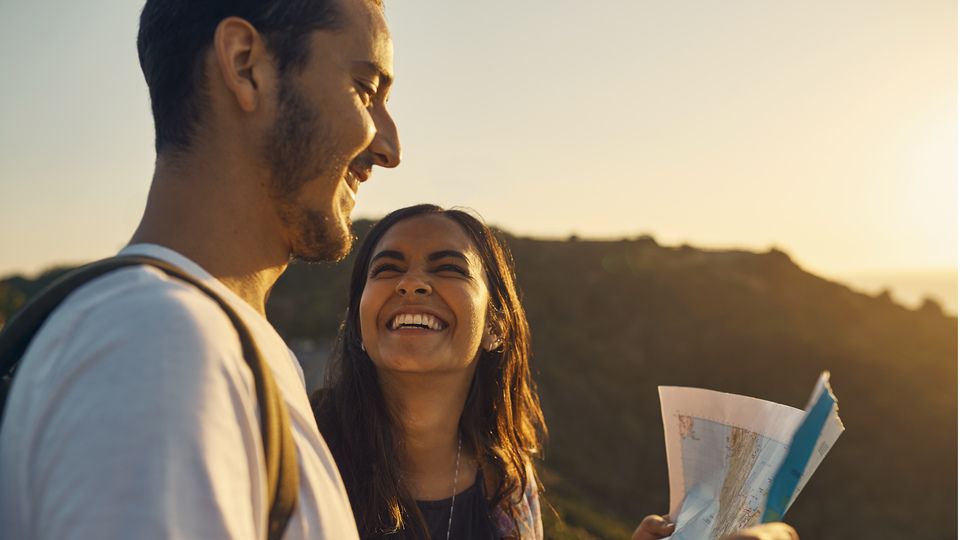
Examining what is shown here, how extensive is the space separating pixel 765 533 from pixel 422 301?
2.08 meters

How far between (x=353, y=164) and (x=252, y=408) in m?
0.86

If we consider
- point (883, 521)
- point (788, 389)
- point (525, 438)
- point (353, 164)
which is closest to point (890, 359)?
point (788, 389)

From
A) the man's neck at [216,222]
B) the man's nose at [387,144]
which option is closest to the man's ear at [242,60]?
the man's neck at [216,222]

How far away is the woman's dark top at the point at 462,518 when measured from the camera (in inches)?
134

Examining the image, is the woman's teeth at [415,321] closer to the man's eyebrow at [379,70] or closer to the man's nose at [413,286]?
the man's nose at [413,286]

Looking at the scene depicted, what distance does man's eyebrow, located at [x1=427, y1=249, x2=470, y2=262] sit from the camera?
144 inches

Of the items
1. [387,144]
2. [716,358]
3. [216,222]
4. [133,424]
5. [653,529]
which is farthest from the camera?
[716,358]

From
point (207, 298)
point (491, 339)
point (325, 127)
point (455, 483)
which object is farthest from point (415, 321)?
point (207, 298)

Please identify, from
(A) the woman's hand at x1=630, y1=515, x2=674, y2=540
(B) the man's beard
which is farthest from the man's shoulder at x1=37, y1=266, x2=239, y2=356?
(A) the woman's hand at x1=630, y1=515, x2=674, y2=540

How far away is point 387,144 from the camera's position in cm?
183

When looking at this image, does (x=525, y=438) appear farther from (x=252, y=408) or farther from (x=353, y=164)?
(x=252, y=408)

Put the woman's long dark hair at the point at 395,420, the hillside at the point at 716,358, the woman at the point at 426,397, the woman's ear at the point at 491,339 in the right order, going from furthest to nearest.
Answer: the hillside at the point at 716,358, the woman's ear at the point at 491,339, the woman at the point at 426,397, the woman's long dark hair at the point at 395,420

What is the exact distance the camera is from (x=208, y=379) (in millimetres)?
1005

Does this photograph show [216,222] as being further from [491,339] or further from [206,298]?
[491,339]
